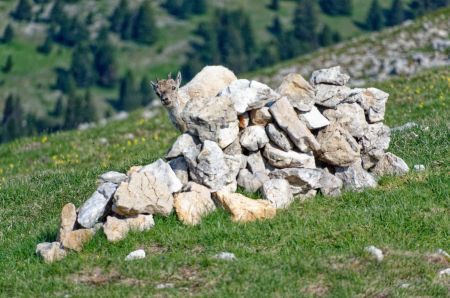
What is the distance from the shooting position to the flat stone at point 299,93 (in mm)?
17797

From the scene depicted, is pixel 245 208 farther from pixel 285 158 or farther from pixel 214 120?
pixel 214 120

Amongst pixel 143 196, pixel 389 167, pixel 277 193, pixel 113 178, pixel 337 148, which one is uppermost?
pixel 337 148

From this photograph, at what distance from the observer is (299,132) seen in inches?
680

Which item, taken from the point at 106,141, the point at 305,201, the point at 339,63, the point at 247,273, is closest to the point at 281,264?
the point at 247,273

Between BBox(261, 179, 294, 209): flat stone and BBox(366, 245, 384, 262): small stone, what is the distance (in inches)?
104

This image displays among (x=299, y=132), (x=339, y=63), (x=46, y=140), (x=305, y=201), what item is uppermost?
(x=299, y=132)

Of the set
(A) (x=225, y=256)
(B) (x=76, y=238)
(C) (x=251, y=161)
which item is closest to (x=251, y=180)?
(C) (x=251, y=161)

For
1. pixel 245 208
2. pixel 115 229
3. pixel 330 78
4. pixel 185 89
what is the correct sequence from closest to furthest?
pixel 115 229, pixel 245 208, pixel 330 78, pixel 185 89

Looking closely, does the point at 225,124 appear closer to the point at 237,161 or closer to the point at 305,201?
the point at 237,161

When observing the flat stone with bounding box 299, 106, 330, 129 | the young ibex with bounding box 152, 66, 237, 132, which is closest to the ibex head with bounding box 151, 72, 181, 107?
the young ibex with bounding box 152, 66, 237, 132

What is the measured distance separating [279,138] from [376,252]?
3617 mm

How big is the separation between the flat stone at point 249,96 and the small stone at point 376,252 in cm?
392

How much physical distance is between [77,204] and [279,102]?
4.85m

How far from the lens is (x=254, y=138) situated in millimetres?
17422
